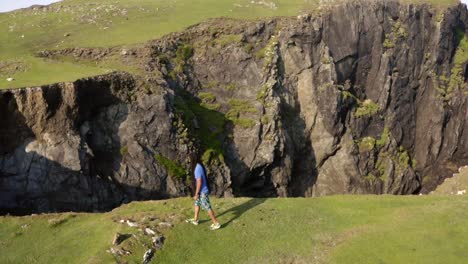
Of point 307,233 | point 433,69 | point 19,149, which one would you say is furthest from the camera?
point 433,69

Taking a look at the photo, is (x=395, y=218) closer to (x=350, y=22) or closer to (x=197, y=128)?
(x=197, y=128)

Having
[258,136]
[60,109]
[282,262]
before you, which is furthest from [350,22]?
[282,262]

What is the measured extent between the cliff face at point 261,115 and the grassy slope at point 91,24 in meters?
2.76

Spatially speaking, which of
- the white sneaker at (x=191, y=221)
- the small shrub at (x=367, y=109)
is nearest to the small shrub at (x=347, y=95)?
the small shrub at (x=367, y=109)

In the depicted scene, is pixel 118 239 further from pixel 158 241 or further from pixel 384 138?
pixel 384 138

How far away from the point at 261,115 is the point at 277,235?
1377 inches

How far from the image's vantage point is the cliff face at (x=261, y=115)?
35.3m

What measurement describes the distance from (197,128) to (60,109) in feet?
54.8

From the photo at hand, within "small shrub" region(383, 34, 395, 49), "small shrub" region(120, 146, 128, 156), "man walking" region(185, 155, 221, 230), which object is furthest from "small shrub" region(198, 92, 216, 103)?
"man walking" region(185, 155, 221, 230)

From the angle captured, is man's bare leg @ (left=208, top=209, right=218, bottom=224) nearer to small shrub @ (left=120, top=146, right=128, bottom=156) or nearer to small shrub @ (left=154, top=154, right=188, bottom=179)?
small shrub @ (left=154, top=154, right=188, bottom=179)

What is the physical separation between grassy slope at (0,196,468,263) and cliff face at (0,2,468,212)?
15.0 metres

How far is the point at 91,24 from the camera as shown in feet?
192

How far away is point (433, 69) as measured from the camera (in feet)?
254

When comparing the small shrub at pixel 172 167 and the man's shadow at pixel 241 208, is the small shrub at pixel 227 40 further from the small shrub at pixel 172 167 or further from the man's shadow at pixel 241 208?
the man's shadow at pixel 241 208
